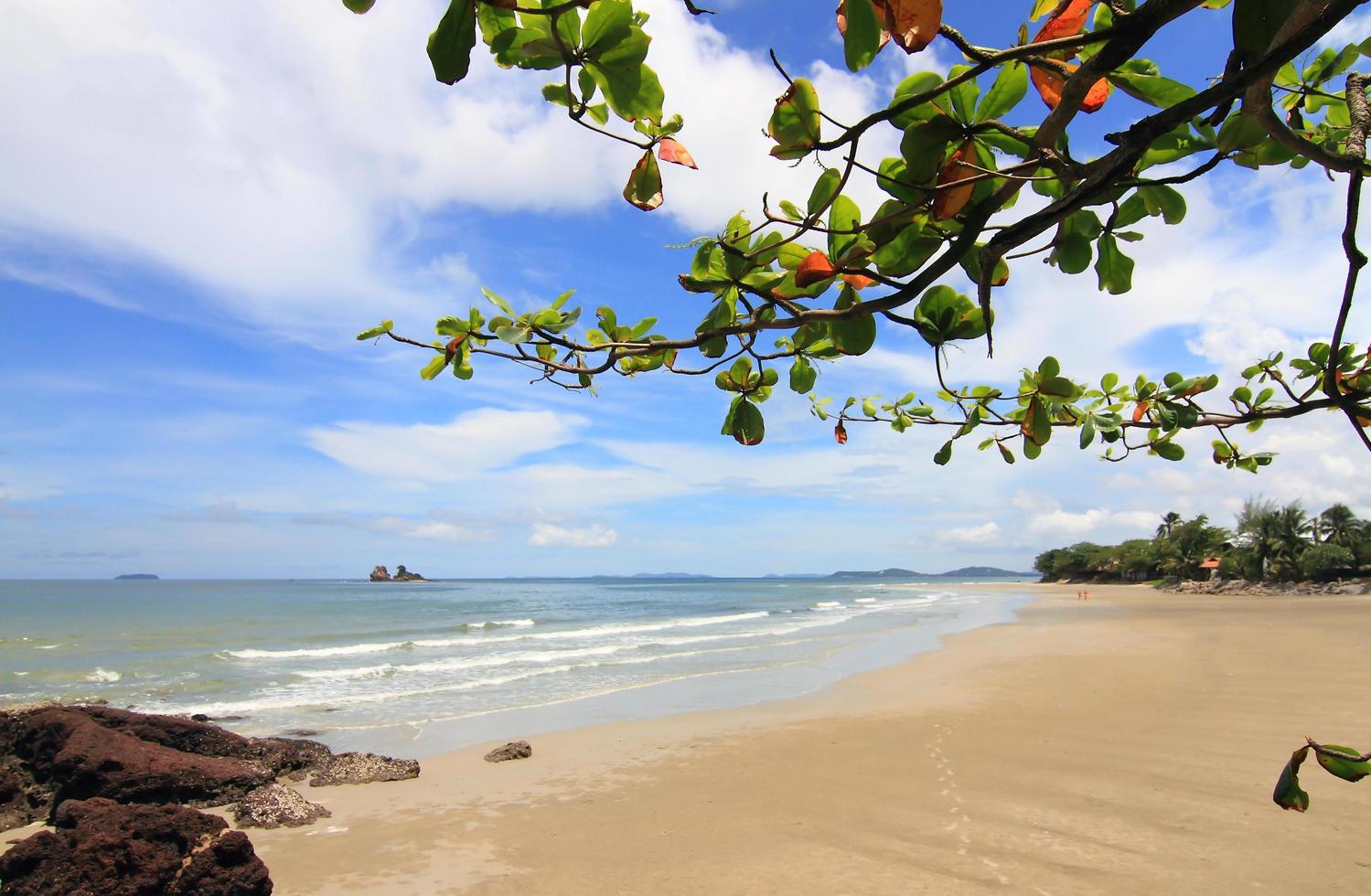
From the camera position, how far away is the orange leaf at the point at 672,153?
2.46 ft

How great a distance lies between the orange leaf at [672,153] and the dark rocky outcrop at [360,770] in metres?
7.03

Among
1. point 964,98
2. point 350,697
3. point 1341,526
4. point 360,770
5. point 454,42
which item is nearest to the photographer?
point 454,42

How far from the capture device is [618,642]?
58.5 ft

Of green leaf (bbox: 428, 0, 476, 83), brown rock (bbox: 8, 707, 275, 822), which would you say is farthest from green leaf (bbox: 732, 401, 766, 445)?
brown rock (bbox: 8, 707, 275, 822)

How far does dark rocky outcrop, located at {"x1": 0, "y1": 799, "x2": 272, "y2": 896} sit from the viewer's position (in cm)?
338

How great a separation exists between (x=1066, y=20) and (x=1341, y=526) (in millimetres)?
48611

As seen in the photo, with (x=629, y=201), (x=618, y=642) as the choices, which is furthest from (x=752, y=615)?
(x=629, y=201)

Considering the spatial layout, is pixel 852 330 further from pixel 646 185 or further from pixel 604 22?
pixel 604 22

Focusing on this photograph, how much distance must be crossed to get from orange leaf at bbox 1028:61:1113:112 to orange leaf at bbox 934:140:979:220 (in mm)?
92

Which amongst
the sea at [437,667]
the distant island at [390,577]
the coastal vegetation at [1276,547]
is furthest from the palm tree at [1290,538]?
the distant island at [390,577]

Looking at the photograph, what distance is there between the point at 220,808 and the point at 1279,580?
47031 mm

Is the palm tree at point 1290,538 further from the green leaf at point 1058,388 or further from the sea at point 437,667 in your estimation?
the green leaf at point 1058,388

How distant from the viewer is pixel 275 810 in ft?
17.6

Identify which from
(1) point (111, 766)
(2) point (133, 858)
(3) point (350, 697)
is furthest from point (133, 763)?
(3) point (350, 697)
